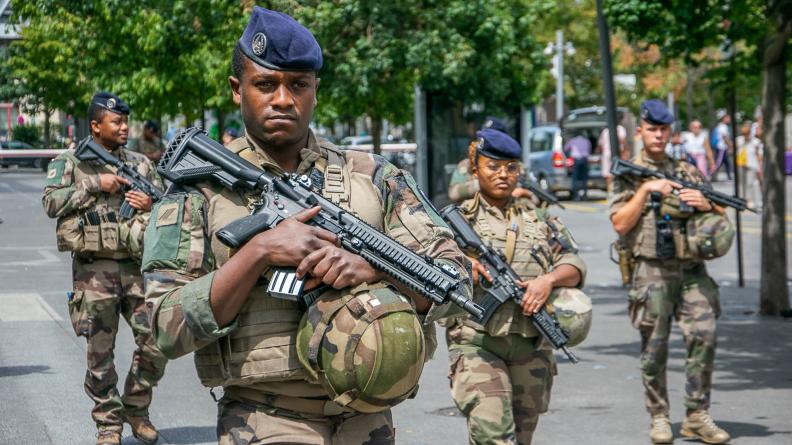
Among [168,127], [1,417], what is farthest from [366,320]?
[168,127]

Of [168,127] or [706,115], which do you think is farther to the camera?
[706,115]

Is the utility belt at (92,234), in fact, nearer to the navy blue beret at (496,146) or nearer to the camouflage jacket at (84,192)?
the camouflage jacket at (84,192)

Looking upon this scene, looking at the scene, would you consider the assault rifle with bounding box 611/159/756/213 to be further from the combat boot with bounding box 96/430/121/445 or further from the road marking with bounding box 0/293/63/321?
the road marking with bounding box 0/293/63/321

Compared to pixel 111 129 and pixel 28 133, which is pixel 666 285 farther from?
pixel 28 133

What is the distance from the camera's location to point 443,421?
28.0 feet

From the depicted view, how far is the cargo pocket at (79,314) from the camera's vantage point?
790 cm

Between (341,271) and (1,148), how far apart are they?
827 centimetres

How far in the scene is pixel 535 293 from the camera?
6199 mm

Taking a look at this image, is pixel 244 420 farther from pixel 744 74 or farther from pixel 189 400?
pixel 744 74

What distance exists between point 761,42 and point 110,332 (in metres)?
7.23

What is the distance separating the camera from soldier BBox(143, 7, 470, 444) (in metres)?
3.40

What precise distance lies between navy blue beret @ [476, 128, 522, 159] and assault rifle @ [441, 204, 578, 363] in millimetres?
307

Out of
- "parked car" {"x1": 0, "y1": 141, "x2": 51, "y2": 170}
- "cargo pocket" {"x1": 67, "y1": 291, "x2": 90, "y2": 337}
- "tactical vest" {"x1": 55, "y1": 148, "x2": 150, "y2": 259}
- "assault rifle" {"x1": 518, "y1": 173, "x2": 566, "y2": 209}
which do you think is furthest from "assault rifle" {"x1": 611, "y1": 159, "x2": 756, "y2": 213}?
"parked car" {"x1": 0, "y1": 141, "x2": 51, "y2": 170}

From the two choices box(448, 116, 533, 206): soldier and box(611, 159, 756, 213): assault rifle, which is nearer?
box(611, 159, 756, 213): assault rifle
